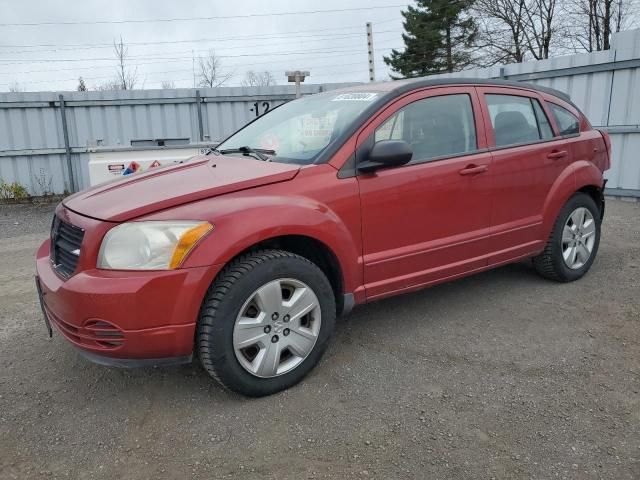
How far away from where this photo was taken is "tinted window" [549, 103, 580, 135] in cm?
425

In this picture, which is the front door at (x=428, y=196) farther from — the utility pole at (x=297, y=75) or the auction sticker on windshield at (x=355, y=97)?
the utility pole at (x=297, y=75)

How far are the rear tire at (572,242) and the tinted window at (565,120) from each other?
0.54 metres

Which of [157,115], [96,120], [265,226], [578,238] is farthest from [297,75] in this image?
[265,226]

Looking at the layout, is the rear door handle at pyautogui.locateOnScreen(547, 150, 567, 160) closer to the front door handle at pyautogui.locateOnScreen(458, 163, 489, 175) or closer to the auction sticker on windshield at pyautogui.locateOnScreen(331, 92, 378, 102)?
the front door handle at pyautogui.locateOnScreen(458, 163, 489, 175)

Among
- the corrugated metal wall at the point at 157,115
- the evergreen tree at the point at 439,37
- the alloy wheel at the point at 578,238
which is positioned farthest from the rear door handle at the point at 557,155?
the evergreen tree at the point at 439,37

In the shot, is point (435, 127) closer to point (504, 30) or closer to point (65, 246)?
point (65, 246)

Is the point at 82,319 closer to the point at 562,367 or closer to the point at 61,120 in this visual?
the point at 562,367

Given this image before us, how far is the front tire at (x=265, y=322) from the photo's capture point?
2.55 m

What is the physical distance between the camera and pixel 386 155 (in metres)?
2.96

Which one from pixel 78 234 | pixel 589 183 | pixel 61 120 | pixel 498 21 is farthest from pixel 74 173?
pixel 498 21

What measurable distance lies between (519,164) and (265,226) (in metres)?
2.15

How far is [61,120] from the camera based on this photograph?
10.2m

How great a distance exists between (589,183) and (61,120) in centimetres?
964

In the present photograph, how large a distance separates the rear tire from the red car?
20 millimetres
